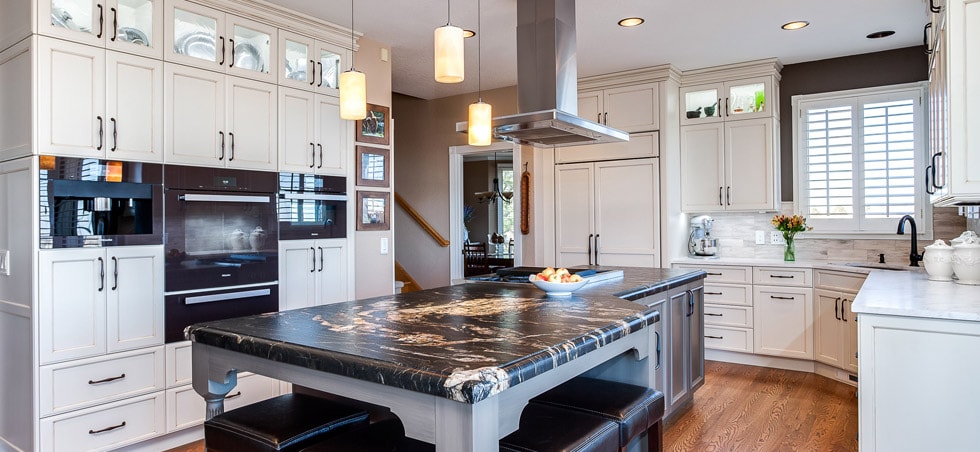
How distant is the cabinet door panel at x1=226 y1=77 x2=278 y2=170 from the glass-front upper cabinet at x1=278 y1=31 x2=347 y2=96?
7.0 inches

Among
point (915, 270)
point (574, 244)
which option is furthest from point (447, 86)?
point (915, 270)

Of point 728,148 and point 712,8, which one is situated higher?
point 712,8

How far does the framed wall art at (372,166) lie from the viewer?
13.5 feet

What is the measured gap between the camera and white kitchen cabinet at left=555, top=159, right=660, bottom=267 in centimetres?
512

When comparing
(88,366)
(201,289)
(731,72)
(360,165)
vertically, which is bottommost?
(88,366)

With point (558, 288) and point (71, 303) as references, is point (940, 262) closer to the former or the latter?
point (558, 288)

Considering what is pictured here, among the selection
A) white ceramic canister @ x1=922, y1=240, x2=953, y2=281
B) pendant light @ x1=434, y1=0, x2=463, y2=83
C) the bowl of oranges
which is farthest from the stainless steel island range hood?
white ceramic canister @ x1=922, y1=240, x2=953, y2=281

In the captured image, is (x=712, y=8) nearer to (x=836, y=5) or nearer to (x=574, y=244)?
(x=836, y=5)

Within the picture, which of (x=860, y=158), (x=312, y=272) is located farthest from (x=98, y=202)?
(x=860, y=158)

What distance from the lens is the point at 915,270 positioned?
3885 millimetres

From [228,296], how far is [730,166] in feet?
13.4

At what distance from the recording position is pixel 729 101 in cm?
509

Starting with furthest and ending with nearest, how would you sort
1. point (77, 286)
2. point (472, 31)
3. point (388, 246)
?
1. point (388, 246)
2. point (472, 31)
3. point (77, 286)

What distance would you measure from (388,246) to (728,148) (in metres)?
3.02
